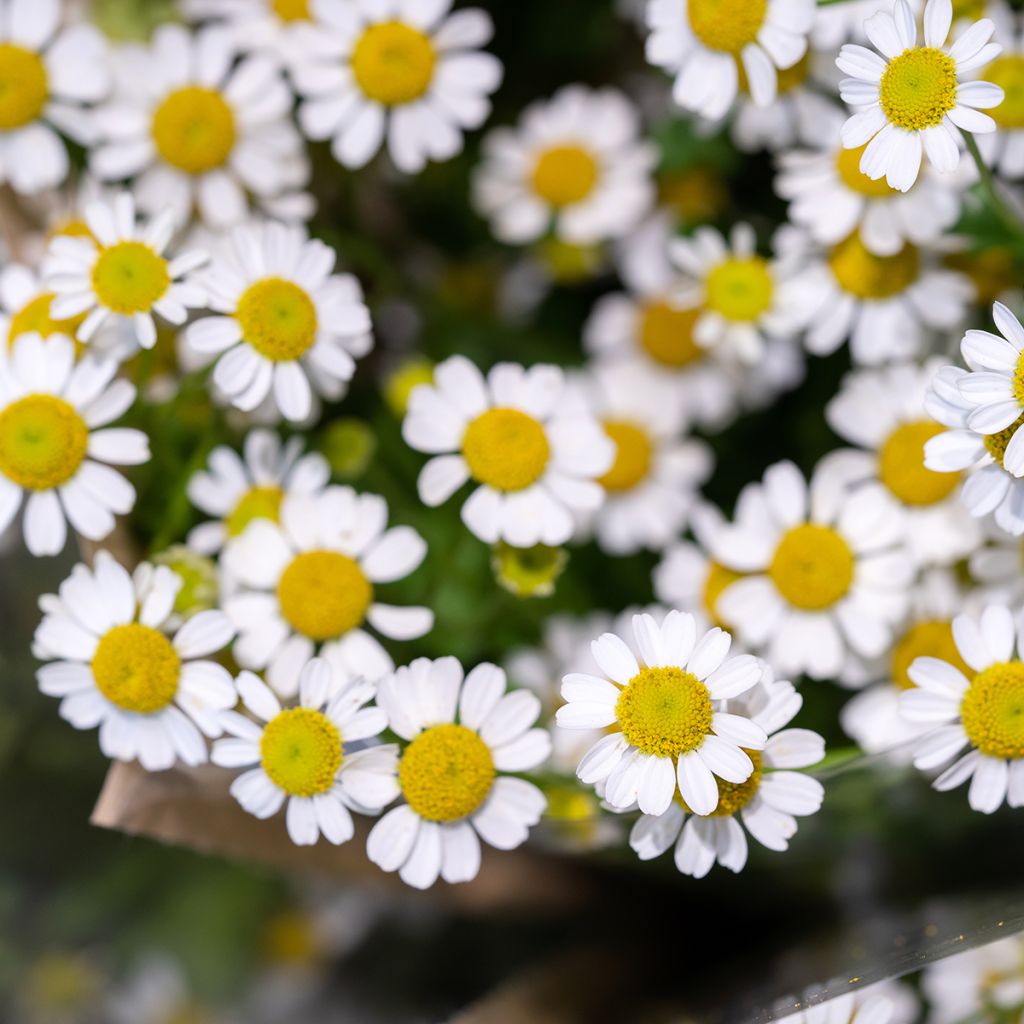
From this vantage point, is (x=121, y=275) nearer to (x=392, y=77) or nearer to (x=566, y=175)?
(x=392, y=77)

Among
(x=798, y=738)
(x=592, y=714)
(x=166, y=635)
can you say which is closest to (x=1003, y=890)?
(x=798, y=738)

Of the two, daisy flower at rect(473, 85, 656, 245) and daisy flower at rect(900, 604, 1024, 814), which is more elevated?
daisy flower at rect(473, 85, 656, 245)

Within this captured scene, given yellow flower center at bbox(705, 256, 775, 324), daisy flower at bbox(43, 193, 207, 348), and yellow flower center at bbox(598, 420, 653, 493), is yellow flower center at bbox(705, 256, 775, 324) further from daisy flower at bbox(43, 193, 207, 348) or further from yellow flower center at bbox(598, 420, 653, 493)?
daisy flower at bbox(43, 193, 207, 348)

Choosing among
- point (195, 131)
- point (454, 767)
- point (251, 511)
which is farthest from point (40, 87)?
point (454, 767)

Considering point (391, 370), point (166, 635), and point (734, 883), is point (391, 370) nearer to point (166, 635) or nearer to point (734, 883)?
point (166, 635)

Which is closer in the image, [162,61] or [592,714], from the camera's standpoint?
[592,714]

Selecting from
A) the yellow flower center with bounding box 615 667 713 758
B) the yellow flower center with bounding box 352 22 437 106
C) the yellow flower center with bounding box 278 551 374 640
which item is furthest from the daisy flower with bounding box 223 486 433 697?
the yellow flower center with bounding box 352 22 437 106

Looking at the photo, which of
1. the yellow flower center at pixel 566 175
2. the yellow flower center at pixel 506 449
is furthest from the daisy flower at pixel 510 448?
the yellow flower center at pixel 566 175
